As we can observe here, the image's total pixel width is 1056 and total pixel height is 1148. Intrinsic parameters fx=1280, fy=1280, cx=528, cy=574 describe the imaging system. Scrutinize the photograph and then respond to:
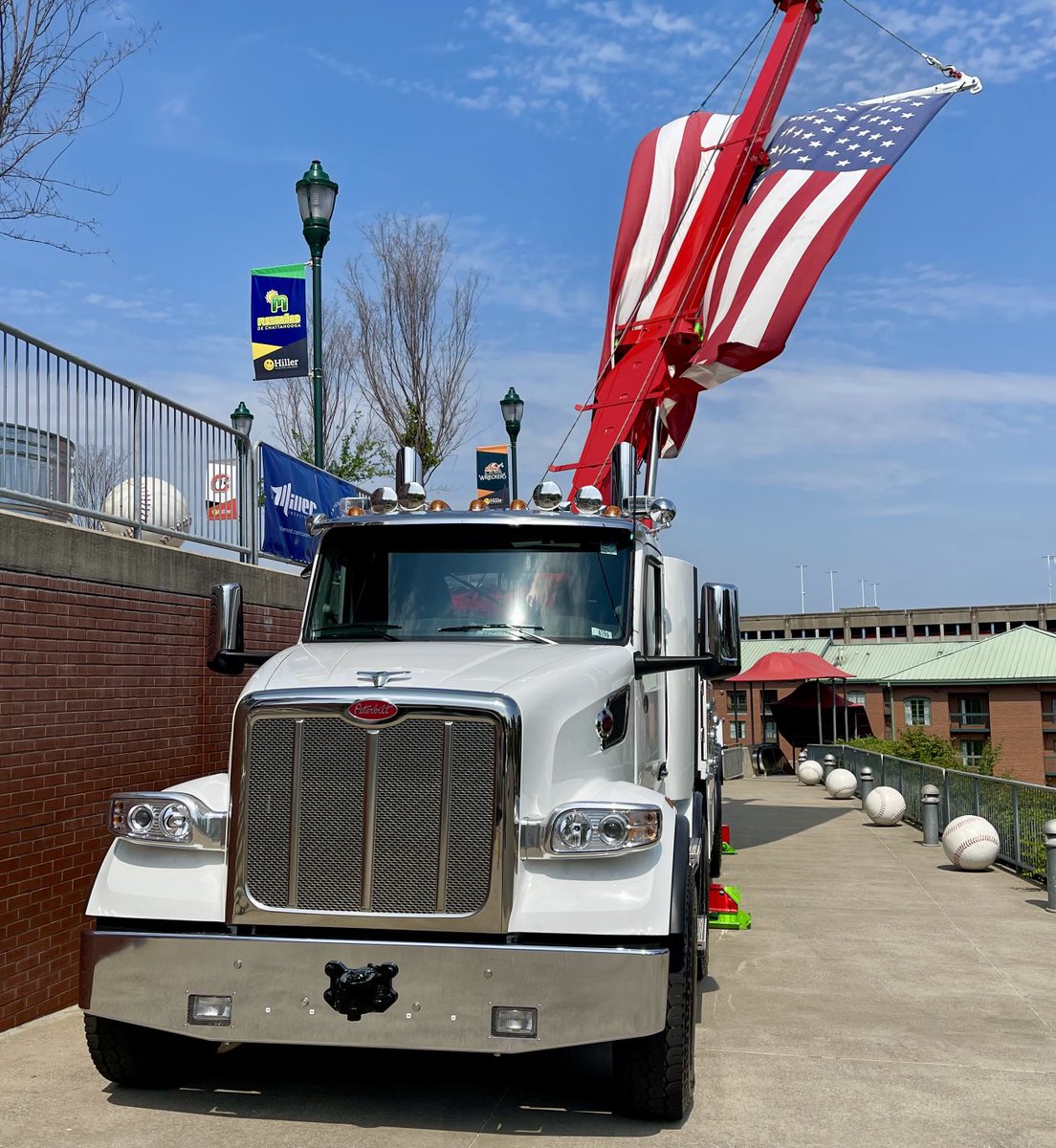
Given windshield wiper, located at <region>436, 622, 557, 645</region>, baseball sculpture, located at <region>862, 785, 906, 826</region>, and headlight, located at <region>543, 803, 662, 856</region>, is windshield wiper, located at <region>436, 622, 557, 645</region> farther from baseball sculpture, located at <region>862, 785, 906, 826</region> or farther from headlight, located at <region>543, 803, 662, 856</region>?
baseball sculpture, located at <region>862, 785, 906, 826</region>

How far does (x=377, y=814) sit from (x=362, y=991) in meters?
0.71

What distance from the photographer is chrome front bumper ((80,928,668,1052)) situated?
5074 millimetres

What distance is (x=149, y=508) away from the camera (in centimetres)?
977

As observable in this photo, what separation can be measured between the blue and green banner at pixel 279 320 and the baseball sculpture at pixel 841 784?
1723 centimetres

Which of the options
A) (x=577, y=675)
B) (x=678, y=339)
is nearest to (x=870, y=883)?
(x=678, y=339)

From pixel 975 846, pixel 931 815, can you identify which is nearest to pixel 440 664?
pixel 975 846

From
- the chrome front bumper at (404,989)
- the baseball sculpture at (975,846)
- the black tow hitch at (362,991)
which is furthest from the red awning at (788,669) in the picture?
the black tow hitch at (362,991)

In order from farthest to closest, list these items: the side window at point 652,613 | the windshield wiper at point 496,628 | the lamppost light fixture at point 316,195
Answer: the lamppost light fixture at point 316,195, the side window at point 652,613, the windshield wiper at point 496,628

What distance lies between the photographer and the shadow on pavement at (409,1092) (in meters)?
5.61

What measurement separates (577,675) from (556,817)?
83 cm

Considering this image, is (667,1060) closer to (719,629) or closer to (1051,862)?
(719,629)

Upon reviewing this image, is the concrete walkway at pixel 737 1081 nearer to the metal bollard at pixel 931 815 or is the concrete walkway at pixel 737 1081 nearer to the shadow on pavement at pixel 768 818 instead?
the metal bollard at pixel 931 815

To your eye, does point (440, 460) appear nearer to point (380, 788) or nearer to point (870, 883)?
point (870, 883)

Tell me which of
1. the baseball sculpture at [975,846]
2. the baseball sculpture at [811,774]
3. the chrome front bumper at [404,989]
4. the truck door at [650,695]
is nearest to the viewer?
the chrome front bumper at [404,989]
